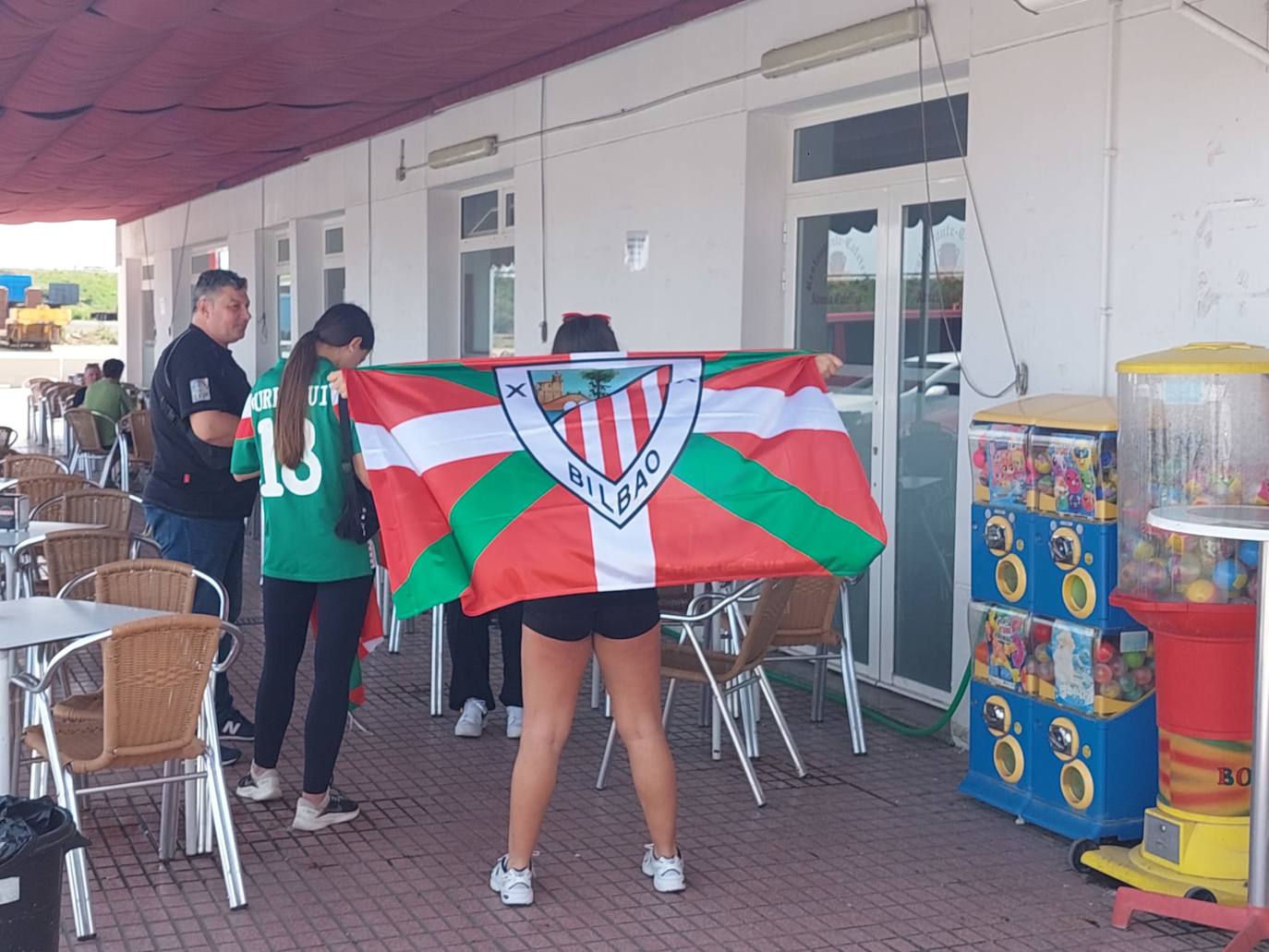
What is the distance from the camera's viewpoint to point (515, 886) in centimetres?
420

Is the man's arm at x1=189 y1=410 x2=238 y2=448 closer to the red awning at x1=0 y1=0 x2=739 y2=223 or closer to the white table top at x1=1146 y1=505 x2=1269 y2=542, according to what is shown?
the red awning at x1=0 y1=0 x2=739 y2=223

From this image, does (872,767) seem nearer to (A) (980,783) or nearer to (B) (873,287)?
(A) (980,783)

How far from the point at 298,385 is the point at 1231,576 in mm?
2776

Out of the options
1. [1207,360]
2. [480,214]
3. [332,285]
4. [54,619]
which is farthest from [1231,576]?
[332,285]

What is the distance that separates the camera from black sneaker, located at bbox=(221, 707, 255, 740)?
569 centimetres

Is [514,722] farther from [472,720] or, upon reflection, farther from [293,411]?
[293,411]

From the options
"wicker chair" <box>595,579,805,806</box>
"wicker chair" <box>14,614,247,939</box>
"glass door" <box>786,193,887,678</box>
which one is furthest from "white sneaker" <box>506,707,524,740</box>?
"wicker chair" <box>14,614,247,939</box>

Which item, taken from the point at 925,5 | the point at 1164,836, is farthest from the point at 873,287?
the point at 1164,836

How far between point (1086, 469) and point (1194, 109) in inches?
50.7

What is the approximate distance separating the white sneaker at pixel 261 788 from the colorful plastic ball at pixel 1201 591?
9.87 feet

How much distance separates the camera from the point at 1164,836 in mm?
4258

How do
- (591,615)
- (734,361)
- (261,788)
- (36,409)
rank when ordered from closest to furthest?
1. (591,615)
2. (734,361)
3. (261,788)
4. (36,409)

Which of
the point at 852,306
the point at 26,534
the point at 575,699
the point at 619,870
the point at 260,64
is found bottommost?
the point at 619,870

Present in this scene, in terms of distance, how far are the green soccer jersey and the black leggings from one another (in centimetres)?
7
